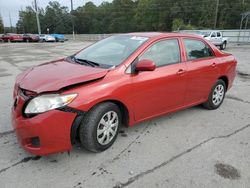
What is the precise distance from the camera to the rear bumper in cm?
258

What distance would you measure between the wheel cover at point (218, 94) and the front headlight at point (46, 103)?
320 cm

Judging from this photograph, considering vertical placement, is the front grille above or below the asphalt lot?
above

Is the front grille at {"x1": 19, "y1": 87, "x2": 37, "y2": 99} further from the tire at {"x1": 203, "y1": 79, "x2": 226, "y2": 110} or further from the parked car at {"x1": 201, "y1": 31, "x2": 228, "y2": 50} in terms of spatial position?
the parked car at {"x1": 201, "y1": 31, "x2": 228, "y2": 50}

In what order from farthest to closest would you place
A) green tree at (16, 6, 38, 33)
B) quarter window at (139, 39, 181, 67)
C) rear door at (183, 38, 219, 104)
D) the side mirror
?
green tree at (16, 6, 38, 33), rear door at (183, 38, 219, 104), quarter window at (139, 39, 181, 67), the side mirror

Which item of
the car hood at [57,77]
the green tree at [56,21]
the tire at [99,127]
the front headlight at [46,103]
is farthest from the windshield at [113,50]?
the green tree at [56,21]

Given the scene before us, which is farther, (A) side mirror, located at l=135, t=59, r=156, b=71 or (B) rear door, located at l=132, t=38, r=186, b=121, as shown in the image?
(B) rear door, located at l=132, t=38, r=186, b=121

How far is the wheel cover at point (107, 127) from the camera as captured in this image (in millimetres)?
3039

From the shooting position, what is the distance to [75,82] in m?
2.76

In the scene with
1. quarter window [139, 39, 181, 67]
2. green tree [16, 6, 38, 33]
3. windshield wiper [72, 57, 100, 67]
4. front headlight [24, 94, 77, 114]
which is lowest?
front headlight [24, 94, 77, 114]

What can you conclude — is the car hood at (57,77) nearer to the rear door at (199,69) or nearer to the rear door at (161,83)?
the rear door at (161,83)

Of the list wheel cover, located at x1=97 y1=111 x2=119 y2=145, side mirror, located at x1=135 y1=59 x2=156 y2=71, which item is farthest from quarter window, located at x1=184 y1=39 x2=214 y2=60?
wheel cover, located at x1=97 y1=111 x2=119 y2=145

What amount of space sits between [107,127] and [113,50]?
1.28 metres

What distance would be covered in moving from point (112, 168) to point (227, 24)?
59416 mm

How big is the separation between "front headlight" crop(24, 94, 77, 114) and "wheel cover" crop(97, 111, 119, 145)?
58 cm
